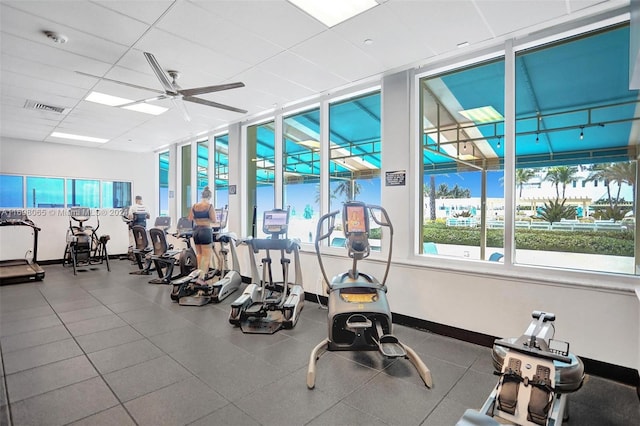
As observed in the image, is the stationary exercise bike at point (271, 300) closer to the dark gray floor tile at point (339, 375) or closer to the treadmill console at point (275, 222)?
the treadmill console at point (275, 222)

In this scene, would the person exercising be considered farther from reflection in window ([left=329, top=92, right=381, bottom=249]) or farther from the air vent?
the air vent

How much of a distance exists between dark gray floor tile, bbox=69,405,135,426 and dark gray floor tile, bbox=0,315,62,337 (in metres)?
2.54

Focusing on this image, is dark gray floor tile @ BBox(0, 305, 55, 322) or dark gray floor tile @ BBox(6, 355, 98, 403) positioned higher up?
dark gray floor tile @ BBox(6, 355, 98, 403)

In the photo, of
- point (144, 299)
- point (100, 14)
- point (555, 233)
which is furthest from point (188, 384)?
point (555, 233)

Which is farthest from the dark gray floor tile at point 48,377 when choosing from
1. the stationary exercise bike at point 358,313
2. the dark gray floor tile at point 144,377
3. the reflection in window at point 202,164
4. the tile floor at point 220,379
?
the reflection in window at point 202,164

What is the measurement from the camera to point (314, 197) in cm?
579

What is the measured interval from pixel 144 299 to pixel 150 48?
388cm

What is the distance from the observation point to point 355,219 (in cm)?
340

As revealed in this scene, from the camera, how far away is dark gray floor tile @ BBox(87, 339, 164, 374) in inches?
119

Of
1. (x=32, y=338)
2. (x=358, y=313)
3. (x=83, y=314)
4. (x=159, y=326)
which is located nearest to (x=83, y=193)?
(x=83, y=314)

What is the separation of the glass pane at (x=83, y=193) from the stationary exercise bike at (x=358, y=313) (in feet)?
30.9

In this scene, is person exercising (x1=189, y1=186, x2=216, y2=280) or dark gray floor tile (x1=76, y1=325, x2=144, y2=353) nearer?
dark gray floor tile (x1=76, y1=325, x2=144, y2=353)

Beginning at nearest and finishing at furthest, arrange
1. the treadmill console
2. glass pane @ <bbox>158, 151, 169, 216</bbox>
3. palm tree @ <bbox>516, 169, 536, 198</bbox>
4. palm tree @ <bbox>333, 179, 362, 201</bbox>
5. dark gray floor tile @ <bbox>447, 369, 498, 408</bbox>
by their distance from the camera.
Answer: dark gray floor tile @ <bbox>447, 369, 498, 408</bbox> → palm tree @ <bbox>516, 169, 536, 198</bbox> → the treadmill console → palm tree @ <bbox>333, 179, 362, 201</bbox> → glass pane @ <bbox>158, 151, 169, 216</bbox>

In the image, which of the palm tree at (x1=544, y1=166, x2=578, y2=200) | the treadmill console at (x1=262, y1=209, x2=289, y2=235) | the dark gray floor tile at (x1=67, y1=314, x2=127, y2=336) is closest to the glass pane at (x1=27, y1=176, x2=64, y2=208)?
the dark gray floor tile at (x1=67, y1=314, x2=127, y2=336)
